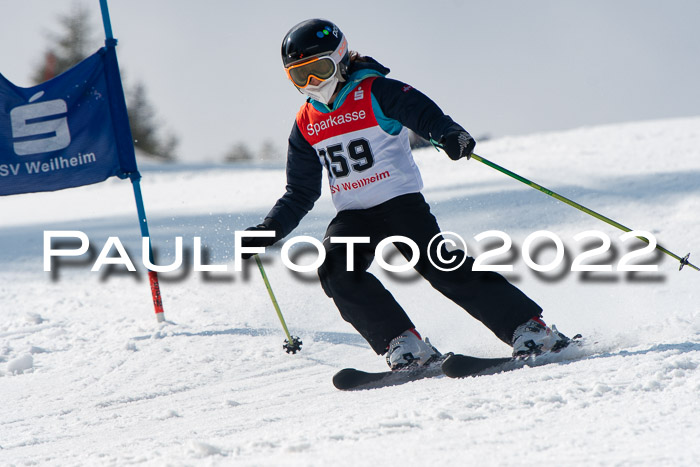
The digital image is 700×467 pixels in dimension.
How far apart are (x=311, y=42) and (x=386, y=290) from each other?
3.98 ft

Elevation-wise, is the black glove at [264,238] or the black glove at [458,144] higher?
the black glove at [458,144]

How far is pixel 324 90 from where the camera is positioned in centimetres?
351

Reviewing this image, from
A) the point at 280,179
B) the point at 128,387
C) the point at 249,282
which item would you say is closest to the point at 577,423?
the point at 128,387

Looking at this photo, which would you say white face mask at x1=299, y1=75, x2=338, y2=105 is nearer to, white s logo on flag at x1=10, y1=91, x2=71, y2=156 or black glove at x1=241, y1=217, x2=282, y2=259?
black glove at x1=241, y1=217, x2=282, y2=259

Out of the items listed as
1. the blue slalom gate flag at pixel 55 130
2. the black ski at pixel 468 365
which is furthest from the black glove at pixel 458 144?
the blue slalom gate flag at pixel 55 130

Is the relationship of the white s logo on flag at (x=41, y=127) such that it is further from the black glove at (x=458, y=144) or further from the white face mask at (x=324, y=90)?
the black glove at (x=458, y=144)

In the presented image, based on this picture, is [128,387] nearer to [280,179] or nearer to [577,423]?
[577,423]

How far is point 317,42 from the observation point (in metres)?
3.46

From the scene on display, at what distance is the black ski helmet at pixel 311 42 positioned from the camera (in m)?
3.46

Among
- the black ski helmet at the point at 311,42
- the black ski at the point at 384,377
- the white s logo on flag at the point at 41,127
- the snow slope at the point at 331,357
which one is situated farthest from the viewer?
the white s logo on flag at the point at 41,127

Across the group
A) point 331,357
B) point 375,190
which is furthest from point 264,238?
point 331,357

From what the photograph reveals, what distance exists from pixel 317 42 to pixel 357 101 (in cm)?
33

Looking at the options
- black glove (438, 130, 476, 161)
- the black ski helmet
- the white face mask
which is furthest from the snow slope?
the black ski helmet

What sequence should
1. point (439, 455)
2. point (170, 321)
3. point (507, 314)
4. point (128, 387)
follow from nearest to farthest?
point (439, 455), point (507, 314), point (128, 387), point (170, 321)
